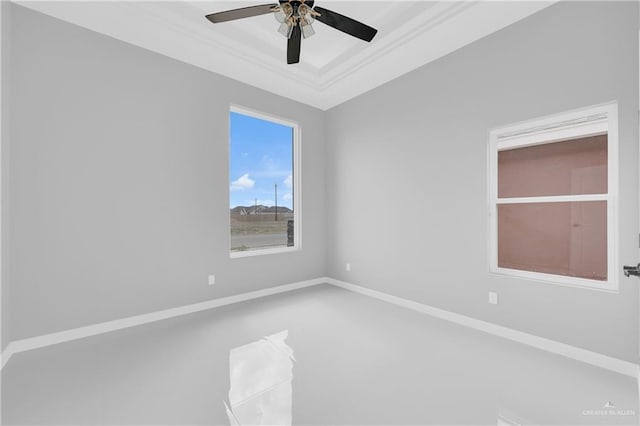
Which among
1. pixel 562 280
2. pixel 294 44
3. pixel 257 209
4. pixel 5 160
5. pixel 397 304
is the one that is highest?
pixel 294 44

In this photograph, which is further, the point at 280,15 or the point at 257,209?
the point at 257,209

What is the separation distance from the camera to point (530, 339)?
2371 mm

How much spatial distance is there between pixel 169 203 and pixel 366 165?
2655mm

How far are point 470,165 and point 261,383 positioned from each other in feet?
9.22

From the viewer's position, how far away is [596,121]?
84.4 inches

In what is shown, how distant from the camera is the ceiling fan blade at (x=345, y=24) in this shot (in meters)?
1.94

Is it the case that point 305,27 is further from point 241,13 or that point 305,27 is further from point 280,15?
point 241,13

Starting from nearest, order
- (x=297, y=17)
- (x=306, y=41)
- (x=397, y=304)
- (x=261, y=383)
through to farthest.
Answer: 1. (x=261, y=383)
2. (x=297, y=17)
3. (x=306, y=41)
4. (x=397, y=304)

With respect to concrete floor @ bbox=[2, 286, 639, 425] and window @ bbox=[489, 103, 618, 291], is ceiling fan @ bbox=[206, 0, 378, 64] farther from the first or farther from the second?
concrete floor @ bbox=[2, 286, 639, 425]

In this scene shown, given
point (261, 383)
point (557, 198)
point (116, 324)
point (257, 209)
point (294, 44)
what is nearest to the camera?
point (261, 383)

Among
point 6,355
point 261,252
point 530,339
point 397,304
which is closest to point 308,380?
point 397,304

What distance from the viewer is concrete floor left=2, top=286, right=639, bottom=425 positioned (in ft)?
5.10

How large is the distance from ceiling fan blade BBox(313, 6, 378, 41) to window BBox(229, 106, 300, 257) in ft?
6.68

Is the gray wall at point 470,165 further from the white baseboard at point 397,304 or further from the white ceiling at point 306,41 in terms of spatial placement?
A: the white ceiling at point 306,41
